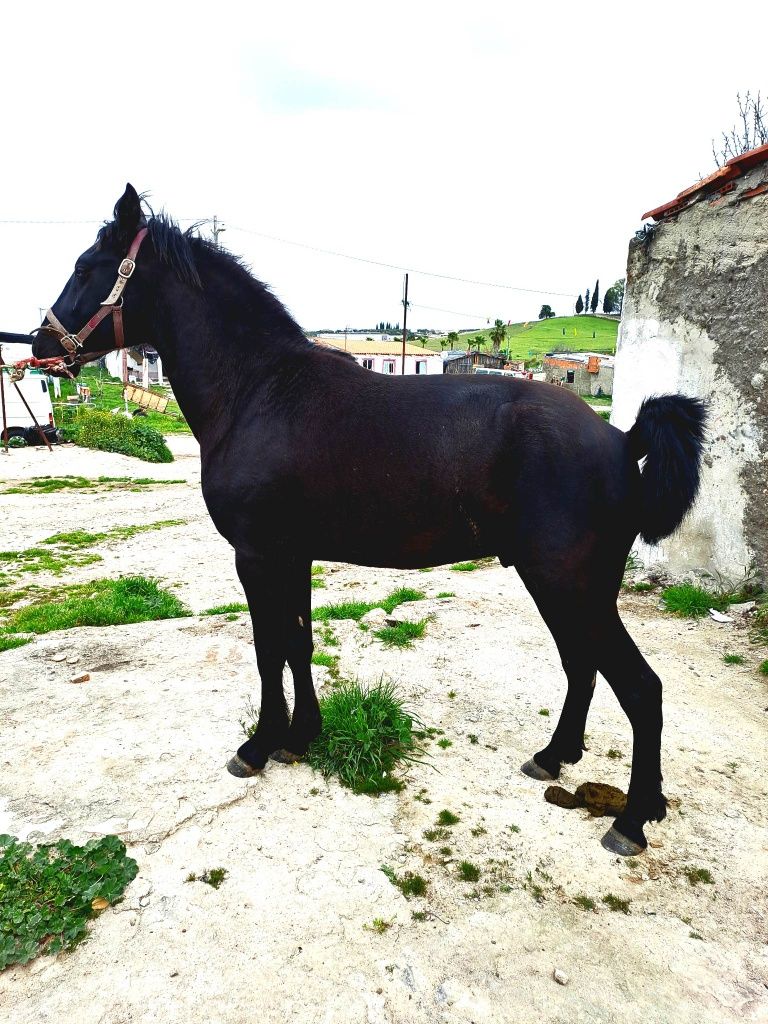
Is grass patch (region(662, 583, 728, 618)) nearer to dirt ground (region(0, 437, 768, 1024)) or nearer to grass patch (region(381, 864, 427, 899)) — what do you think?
dirt ground (region(0, 437, 768, 1024))

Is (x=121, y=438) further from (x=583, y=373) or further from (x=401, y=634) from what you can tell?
(x=583, y=373)

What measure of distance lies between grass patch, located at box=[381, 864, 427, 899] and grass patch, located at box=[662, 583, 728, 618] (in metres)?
4.15

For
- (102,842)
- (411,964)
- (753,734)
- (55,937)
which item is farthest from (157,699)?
(753,734)

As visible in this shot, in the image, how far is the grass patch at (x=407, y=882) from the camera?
2.55 meters

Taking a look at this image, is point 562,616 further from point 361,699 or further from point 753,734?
point 753,734

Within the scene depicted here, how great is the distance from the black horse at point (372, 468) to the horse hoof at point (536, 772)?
0.5 inches

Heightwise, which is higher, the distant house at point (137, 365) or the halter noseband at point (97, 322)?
the halter noseband at point (97, 322)

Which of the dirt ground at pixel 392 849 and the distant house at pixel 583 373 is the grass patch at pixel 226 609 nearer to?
the dirt ground at pixel 392 849

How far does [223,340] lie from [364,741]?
2.36 meters

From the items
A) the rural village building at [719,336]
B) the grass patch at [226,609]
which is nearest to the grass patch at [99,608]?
the grass patch at [226,609]

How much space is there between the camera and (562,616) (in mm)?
2727

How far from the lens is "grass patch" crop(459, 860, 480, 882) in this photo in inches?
104

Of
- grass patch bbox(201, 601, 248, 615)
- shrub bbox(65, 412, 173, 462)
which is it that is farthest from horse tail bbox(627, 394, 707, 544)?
shrub bbox(65, 412, 173, 462)

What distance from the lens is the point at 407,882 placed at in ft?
8.53
